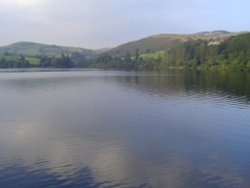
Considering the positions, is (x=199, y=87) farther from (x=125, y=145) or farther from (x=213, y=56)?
(x=213, y=56)

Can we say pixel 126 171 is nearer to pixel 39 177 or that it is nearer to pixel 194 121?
pixel 39 177

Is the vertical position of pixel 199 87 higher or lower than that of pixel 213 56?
lower

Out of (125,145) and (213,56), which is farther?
(213,56)

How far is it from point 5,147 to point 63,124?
368 inches

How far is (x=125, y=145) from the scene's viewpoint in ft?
89.4

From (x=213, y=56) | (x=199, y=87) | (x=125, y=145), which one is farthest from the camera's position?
(x=213, y=56)

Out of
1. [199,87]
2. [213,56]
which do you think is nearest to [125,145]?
[199,87]

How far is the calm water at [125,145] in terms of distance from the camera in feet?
66.6

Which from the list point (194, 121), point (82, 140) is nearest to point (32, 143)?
point (82, 140)

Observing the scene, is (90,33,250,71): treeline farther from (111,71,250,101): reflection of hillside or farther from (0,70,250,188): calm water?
(0,70,250,188): calm water

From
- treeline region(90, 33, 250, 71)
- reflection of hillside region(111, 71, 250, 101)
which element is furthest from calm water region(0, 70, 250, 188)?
treeline region(90, 33, 250, 71)

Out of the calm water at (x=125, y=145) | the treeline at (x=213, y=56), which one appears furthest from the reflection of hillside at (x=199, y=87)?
the treeline at (x=213, y=56)

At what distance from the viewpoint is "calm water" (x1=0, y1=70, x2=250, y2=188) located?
20297 millimetres

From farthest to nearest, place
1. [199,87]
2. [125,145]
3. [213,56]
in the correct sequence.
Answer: [213,56], [199,87], [125,145]
